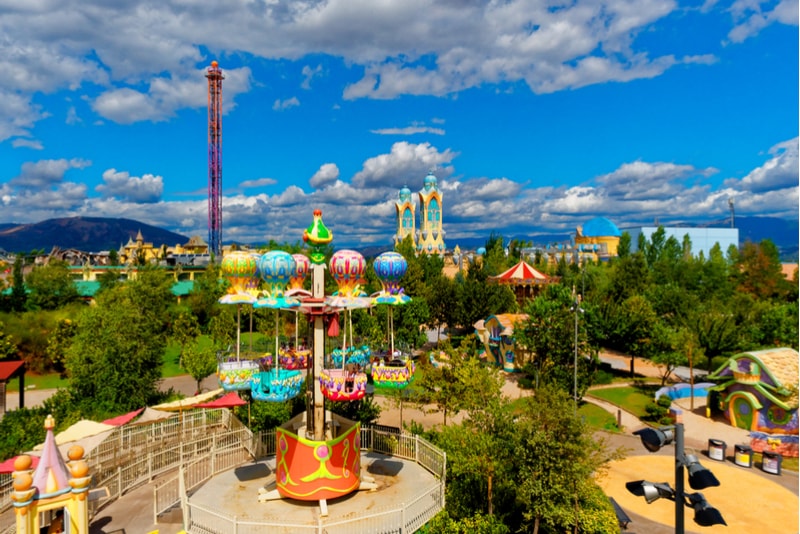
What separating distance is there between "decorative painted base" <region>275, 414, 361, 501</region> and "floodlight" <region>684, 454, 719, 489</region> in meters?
9.73

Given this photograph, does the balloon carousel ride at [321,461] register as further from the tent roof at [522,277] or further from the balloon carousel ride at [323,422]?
the tent roof at [522,277]

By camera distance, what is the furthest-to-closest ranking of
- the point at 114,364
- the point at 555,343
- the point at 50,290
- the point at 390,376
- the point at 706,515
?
the point at 50,290, the point at 555,343, the point at 114,364, the point at 390,376, the point at 706,515

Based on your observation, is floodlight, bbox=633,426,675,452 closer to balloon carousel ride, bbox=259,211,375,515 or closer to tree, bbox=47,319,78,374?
balloon carousel ride, bbox=259,211,375,515

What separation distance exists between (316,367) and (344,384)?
176 cm

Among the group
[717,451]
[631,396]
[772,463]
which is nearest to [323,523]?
[717,451]

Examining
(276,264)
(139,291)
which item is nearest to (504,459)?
(276,264)

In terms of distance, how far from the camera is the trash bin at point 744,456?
70.9 feet

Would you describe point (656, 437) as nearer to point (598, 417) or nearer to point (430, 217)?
point (598, 417)

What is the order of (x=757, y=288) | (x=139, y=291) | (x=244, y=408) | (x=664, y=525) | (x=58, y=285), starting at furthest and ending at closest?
(x=757, y=288) → (x=58, y=285) → (x=139, y=291) → (x=244, y=408) → (x=664, y=525)

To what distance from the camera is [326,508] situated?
1466cm

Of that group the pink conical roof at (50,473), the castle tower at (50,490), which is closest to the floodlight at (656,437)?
the castle tower at (50,490)

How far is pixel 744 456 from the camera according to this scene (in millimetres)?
21641

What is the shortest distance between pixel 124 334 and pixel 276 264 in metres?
18.4

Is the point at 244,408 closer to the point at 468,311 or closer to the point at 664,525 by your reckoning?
the point at 664,525
